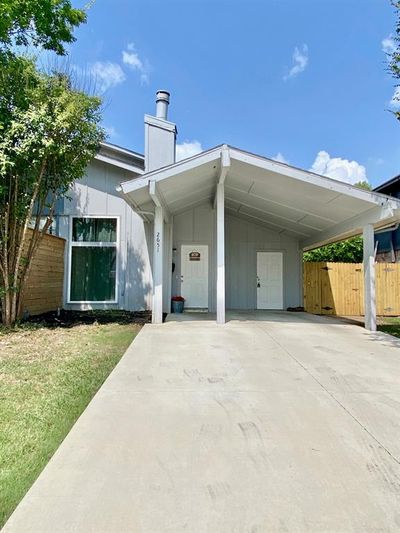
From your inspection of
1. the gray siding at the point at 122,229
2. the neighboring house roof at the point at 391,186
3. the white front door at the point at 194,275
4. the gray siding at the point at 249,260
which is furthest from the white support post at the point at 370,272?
the neighboring house roof at the point at 391,186

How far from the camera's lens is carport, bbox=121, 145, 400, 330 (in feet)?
22.5

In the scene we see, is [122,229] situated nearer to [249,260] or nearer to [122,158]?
[122,158]

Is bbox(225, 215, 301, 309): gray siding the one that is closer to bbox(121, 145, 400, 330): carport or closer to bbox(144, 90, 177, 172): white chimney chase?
bbox(121, 145, 400, 330): carport

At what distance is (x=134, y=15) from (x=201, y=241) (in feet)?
21.6

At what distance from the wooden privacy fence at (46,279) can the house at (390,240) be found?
11.7 metres

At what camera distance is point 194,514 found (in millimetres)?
1783

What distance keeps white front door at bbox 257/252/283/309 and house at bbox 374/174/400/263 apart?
16.4ft

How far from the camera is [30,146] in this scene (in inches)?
255

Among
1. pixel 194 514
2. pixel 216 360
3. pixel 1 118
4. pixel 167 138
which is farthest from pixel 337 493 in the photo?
pixel 167 138

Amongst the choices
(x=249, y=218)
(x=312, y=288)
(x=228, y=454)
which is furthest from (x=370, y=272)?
(x=228, y=454)

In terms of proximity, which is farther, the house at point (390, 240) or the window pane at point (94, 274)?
→ the house at point (390, 240)

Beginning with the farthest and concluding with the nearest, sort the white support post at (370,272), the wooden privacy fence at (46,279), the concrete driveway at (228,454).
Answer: the wooden privacy fence at (46,279)
the white support post at (370,272)
the concrete driveway at (228,454)

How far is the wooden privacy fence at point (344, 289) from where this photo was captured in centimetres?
1190

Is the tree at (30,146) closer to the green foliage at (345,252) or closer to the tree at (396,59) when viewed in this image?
the tree at (396,59)
